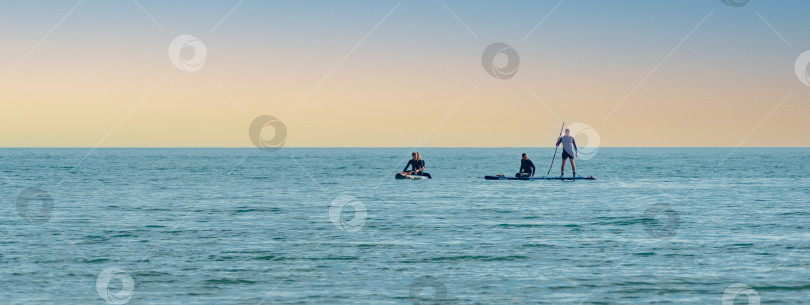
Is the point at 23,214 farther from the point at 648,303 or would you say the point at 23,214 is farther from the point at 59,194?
the point at 648,303

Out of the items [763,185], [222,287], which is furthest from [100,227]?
[763,185]

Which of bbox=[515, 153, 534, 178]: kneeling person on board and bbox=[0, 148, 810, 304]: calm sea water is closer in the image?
bbox=[0, 148, 810, 304]: calm sea water

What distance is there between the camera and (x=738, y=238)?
23547 mm

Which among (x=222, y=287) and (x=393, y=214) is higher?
(x=393, y=214)

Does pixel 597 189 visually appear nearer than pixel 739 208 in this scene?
No

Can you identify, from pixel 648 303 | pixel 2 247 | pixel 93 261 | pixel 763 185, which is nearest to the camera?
pixel 648 303

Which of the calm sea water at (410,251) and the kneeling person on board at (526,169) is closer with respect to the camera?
the calm sea water at (410,251)

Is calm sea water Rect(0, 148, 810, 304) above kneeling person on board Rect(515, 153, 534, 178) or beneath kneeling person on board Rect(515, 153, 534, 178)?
beneath

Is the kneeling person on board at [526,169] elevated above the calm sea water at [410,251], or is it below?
above

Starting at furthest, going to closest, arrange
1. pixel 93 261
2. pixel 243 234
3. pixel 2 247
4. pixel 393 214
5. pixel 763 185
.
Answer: pixel 763 185 → pixel 393 214 → pixel 243 234 → pixel 2 247 → pixel 93 261

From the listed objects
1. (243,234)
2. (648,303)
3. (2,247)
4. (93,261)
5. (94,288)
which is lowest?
(648,303)

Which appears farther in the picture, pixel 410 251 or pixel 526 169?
pixel 526 169

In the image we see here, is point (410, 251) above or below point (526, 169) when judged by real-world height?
below

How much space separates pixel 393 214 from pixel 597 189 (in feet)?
63.4
